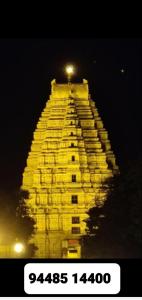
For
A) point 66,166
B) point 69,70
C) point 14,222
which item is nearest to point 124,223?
point 14,222

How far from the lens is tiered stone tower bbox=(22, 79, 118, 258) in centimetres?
5122

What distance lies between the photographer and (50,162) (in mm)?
53781

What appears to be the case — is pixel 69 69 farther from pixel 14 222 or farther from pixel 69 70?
pixel 14 222

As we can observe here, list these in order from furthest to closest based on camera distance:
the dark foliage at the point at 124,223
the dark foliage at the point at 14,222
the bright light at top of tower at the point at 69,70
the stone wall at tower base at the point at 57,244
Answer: the bright light at top of tower at the point at 69,70
the stone wall at tower base at the point at 57,244
the dark foliage at the point at 14,222
the dark foliage at the point at 124,223

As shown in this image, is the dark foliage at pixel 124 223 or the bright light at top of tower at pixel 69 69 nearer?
the dark foliage at pixel 124 223

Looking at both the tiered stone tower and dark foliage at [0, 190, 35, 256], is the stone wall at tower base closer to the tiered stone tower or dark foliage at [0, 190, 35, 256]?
the tiered stone tower

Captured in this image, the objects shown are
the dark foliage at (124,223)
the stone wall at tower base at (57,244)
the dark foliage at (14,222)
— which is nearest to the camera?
the dark foliage at (124,223)

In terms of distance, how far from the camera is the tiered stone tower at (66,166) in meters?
51.2

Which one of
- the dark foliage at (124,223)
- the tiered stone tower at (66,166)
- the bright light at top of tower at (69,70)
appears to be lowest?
the dark foliage at (124,223)

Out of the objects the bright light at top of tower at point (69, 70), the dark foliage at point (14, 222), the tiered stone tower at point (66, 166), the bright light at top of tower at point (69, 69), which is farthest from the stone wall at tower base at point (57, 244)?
the bright light at top of tower at point (69, 69)

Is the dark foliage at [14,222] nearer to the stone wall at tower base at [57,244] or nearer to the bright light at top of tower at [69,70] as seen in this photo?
the stone wall at tower base at [57,244]

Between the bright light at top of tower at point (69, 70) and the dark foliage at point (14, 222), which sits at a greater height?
the bright light at top of tower at point (69, 70)

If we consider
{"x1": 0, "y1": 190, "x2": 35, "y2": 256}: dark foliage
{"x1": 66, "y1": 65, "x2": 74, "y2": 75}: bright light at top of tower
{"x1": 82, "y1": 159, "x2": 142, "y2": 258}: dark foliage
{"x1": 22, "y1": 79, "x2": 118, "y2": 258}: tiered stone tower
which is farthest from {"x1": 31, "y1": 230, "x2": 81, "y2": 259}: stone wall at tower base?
{"x1": 82, "y1": 159, "x2": 142, "y2": 258}: dark foliage

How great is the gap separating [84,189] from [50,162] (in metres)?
2.58
